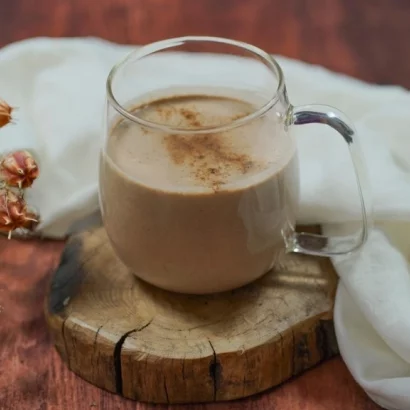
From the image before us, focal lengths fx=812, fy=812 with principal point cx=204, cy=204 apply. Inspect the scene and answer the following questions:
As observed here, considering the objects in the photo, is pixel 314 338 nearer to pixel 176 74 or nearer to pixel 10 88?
pixel 176 74

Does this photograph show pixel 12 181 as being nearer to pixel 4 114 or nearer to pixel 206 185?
pixel 4 114

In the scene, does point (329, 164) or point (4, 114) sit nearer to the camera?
point (4, 114)

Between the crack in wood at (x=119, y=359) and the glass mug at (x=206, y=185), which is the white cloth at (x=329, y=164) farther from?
the crack in wood at (x=119, y=359)

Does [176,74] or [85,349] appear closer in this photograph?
[85,349]

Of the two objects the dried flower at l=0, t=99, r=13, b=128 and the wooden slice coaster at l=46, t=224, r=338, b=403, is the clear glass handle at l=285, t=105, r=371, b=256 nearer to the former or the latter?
the wooden slice coaster at l=46, t=224, r=338, b=403

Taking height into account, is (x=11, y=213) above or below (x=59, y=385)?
above

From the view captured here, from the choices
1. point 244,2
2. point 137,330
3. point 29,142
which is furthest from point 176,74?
point 244,2

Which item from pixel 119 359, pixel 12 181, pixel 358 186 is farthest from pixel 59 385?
pixel 358 186
